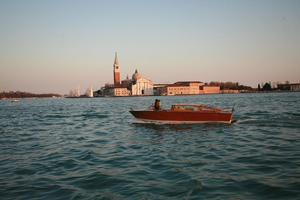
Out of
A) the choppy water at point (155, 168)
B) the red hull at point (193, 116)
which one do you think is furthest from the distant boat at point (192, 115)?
the choppy water at point (155, 168)

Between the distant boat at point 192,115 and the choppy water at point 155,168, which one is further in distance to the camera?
the distant boat at point 192,115

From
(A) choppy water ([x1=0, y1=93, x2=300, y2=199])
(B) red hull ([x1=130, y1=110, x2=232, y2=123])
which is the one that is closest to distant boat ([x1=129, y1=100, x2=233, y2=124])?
(B) red hull ([x1=130, y1=110, x2=232, y2=123])

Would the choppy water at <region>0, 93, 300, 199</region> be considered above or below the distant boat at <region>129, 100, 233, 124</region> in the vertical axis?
below

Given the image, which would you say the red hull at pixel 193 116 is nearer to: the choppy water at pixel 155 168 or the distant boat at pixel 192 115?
the distant boat at pixel 192 115

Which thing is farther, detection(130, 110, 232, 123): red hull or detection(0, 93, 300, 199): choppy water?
detection(130, 110, 232, 123): red hull

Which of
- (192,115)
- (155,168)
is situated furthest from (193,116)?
(155,168)

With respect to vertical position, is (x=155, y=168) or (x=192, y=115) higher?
(x=192, y=115)

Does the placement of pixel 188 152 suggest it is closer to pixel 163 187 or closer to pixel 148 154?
pixel 148 154

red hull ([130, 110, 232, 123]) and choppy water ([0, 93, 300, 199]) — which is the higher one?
red hull ([130, 110, 232, 123])

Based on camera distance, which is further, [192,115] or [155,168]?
[192,115]

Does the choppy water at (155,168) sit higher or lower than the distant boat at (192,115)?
lower

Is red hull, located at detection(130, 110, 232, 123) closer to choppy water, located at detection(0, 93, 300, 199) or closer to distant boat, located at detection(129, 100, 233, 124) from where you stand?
distant boat, located at detection(129, 100, 233, 124)

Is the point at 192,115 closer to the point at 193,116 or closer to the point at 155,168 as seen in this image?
the point at 193,116

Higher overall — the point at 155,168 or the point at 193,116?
the point at 193,116
